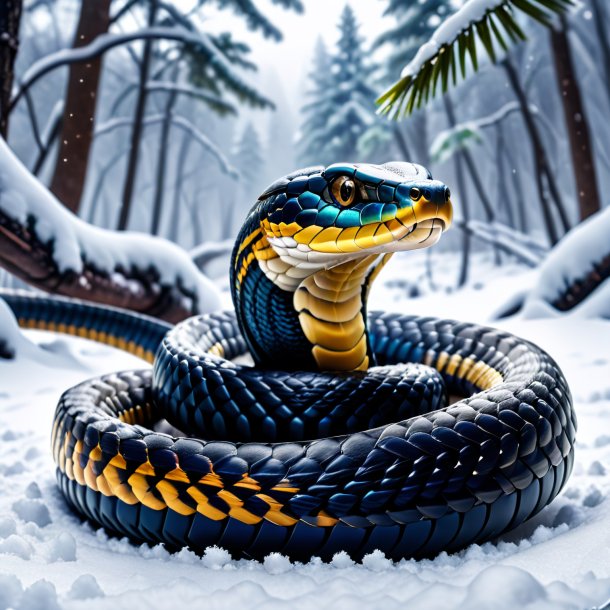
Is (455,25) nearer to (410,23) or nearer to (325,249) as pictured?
(325,249)

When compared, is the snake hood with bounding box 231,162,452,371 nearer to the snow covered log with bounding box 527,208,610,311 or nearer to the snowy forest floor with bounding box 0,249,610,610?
the snowy forest floor with bounding box 0,249,610,610

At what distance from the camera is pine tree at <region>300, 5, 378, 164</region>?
39.6ft

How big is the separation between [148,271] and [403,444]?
2.84 metres

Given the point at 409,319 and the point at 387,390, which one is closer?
the point at 387,390

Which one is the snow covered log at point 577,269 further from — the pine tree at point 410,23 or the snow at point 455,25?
the pine tree at point 410,23

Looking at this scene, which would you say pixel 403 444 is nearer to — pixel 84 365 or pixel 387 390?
pixel 387 390

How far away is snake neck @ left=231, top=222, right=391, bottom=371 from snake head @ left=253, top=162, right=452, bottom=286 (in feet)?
0.18

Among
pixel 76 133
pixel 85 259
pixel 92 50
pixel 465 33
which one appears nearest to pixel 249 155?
pixel 76 133

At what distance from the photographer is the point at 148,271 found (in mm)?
3393

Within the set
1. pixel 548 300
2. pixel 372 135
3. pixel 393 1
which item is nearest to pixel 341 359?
pixel 548 300

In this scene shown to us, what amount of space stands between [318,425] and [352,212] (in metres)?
0.41

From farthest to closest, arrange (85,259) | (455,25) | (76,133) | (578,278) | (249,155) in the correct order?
(249,155), (76,133), (578,278), (85,259), (455,25)

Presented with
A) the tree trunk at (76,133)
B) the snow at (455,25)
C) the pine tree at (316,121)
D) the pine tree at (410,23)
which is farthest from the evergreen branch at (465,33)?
the pine tree at (316,121)

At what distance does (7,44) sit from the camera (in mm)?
3164
